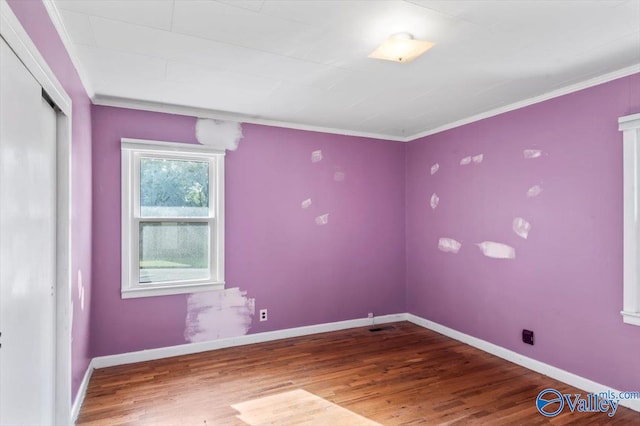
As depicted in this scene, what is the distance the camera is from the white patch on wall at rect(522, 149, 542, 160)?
10.5 ft

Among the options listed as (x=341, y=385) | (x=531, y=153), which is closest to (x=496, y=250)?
(x=531, y=153)

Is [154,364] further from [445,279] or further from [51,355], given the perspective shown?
[445,279]

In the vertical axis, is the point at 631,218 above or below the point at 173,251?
above

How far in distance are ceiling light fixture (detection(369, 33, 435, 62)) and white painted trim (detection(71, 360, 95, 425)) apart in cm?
302

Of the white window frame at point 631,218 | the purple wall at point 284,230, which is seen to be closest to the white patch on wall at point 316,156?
the purple wall at point 284,230

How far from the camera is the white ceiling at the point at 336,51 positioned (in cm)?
187

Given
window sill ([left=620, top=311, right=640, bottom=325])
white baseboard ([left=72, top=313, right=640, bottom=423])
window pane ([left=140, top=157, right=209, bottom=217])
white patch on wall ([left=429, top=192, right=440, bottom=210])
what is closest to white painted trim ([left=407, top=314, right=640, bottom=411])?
white baseboard ([left=72, top=313, right=640, bottom=423])

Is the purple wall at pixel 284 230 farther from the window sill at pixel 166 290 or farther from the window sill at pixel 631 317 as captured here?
the window sill at pixel 631 317

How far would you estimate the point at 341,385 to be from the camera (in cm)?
295

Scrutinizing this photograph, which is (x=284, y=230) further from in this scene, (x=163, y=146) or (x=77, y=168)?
(x=77, y=168)

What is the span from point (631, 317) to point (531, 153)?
1470 millimetres

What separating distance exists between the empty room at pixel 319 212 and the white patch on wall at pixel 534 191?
0.06 feet

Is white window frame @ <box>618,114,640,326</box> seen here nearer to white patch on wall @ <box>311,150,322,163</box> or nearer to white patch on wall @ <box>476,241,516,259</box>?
white patch on wall @ <box>476,241,516,259</box>

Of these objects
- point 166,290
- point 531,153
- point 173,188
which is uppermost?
point 531,153
